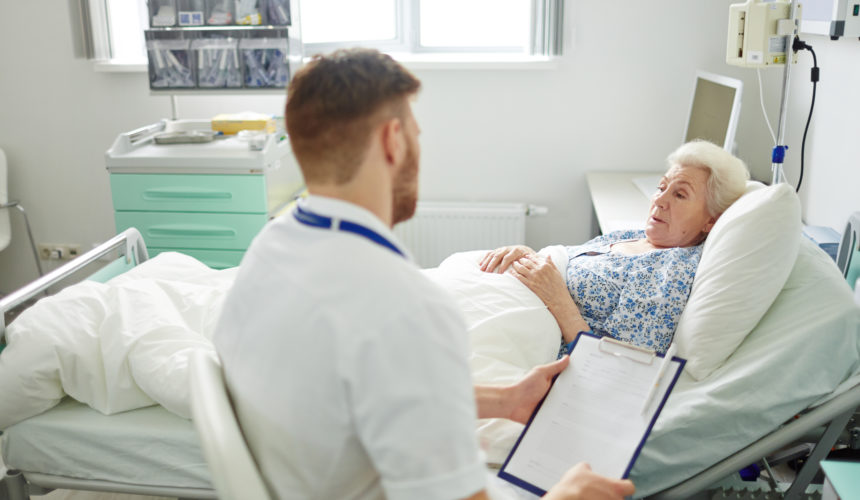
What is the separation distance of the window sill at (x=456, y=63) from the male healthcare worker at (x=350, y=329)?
2434 millimetres

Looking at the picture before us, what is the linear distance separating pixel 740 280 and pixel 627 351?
1.11ft

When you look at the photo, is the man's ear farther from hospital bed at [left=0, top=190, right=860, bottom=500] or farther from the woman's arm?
the woman's arm

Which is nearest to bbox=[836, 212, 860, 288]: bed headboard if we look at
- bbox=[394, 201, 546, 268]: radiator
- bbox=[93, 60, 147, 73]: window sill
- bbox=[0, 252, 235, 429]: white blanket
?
bbox=[394, 201, 546, 268]: radiator

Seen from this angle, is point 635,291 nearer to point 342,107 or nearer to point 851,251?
point 851,251

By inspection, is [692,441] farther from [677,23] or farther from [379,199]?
Result: [677,23]

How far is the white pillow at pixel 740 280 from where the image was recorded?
1.74m

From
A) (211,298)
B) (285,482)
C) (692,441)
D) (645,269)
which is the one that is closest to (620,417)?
(692,441)

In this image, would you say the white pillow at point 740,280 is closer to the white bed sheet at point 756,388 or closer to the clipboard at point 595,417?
the white bed sheet at point 756,388

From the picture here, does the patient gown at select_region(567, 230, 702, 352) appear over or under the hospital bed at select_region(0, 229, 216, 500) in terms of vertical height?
over

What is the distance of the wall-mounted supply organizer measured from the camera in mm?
3195

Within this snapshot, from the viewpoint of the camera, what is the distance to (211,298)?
2076mm

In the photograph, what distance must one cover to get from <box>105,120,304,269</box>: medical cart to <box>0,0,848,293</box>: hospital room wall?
0.72 meters

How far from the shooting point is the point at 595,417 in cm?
159

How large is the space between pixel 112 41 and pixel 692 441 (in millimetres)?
3209
